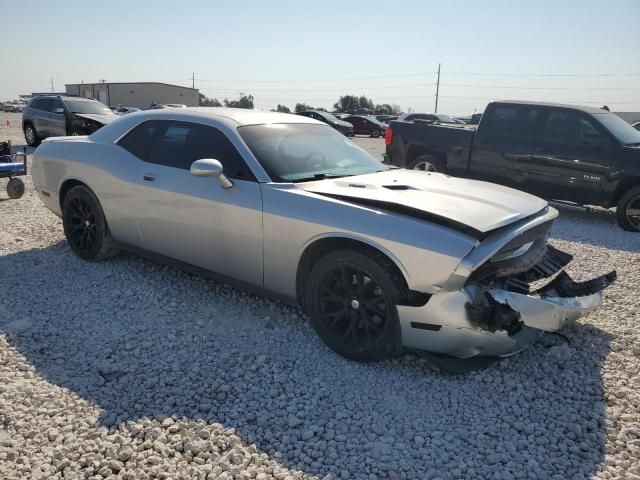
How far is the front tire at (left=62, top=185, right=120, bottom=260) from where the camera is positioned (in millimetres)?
4824

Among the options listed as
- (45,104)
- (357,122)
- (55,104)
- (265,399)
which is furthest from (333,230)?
(357,122)

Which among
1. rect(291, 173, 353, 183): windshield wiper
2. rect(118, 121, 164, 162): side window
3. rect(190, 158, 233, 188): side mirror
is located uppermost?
rect(118, 121, 164, 162): side window

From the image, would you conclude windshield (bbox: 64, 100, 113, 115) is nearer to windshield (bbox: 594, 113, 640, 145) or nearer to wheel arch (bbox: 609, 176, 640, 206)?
windshield (bbox: 594, 113, 640, 145)

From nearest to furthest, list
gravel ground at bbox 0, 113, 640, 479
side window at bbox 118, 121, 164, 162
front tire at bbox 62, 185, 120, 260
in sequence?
gravel ground at bbox 0, 113, 640, 479
side window at bbox 118, 121, 164, 162
front tire at bbox 62, 185, 120, 260

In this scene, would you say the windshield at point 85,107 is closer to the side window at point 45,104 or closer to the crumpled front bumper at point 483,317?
the side window at point 45,104

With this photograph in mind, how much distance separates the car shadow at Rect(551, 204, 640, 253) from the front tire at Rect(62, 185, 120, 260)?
18.2ft

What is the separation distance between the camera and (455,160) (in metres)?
8.73

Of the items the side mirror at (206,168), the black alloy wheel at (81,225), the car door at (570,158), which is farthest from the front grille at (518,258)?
the car door at (570,158)

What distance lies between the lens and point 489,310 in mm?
2895

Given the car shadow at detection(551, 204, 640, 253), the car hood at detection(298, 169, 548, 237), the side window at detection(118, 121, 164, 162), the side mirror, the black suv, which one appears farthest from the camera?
the black suv

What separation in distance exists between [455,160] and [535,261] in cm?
571

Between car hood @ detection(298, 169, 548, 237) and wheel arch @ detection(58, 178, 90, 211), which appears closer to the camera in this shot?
car hood @ detection(298, 169, 548, 237)

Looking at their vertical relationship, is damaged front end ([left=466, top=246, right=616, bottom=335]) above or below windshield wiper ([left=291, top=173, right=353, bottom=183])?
below

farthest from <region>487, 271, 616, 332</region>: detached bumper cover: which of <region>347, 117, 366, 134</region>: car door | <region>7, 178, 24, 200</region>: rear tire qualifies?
<region>347, 117, 366, 134</region>: car door
